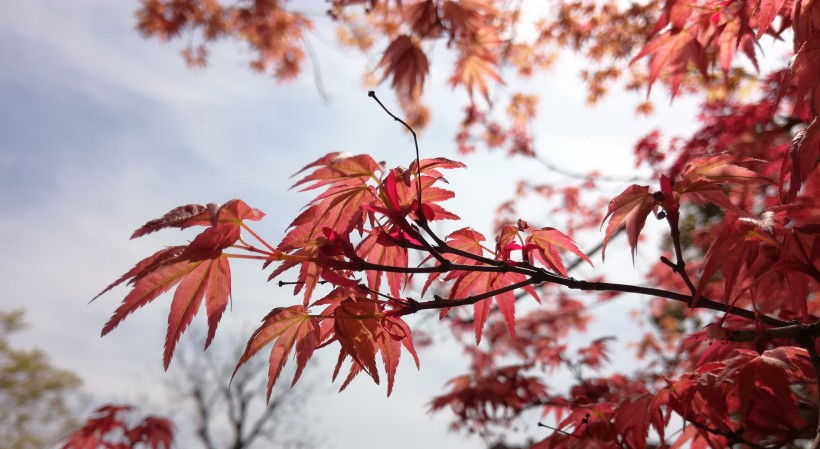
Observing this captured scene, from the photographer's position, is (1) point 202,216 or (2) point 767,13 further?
(2) point 767,13

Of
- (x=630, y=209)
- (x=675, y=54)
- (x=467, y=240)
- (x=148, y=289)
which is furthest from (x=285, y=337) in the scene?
(x=675, y=54)

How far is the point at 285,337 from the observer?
3.50 ft

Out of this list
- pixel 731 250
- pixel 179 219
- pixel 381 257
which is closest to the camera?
pixel 179 219

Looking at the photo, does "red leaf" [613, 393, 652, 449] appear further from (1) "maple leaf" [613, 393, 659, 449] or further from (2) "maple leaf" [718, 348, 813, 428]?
(2) "maple leaf" [718, 348, 813, 428]

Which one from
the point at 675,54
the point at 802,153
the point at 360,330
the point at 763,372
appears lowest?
the point at 763,372

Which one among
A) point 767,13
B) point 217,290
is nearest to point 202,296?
point 217,290

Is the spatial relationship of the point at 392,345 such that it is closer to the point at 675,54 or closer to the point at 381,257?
the point at 381,257

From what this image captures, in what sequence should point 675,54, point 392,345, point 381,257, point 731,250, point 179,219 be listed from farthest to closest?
point 675,54, point 381,257, point 392,345, point 731,250, point 179,219

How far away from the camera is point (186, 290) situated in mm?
987

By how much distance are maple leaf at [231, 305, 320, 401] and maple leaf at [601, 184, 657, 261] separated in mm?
615

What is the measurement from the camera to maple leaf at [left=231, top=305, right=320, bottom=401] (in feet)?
3.35

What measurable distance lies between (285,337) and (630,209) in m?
0.75

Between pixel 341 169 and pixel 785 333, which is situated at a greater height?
pixel 341 169

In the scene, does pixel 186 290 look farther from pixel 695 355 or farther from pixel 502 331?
pixel 502 331
